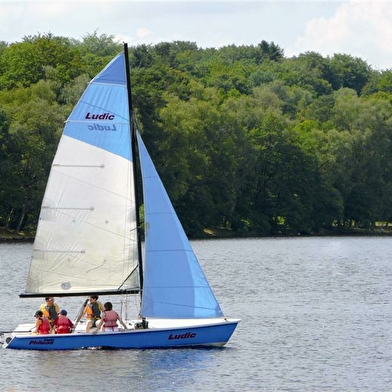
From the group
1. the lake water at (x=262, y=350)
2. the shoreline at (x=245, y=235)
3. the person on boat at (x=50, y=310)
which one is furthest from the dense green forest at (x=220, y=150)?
the person on boat at (x=50, y=310)

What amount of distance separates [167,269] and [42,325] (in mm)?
4707

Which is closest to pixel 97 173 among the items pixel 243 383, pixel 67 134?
pixel 67 134

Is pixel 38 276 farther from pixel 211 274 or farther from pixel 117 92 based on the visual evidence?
pixel 211 274

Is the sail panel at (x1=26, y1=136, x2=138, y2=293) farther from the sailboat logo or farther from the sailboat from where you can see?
the sailboat logo

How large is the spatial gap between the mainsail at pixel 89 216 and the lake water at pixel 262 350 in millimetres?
2520

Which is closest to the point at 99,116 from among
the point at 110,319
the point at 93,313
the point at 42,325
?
the point at 93,313

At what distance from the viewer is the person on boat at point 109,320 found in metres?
41.2

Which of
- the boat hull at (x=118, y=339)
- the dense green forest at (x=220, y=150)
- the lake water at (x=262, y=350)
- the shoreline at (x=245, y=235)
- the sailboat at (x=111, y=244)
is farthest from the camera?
the dense green forest at (x=220, y=150)

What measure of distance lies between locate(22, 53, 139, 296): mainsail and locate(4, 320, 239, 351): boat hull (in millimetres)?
1576

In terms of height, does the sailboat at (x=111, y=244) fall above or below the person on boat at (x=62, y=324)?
above

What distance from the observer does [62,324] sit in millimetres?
41875

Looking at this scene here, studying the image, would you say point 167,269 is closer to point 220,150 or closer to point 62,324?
point 62,324

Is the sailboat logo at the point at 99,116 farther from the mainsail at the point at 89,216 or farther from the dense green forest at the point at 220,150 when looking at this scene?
the dense green forest at the point at 220,150

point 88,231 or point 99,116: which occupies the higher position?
point 99,116
